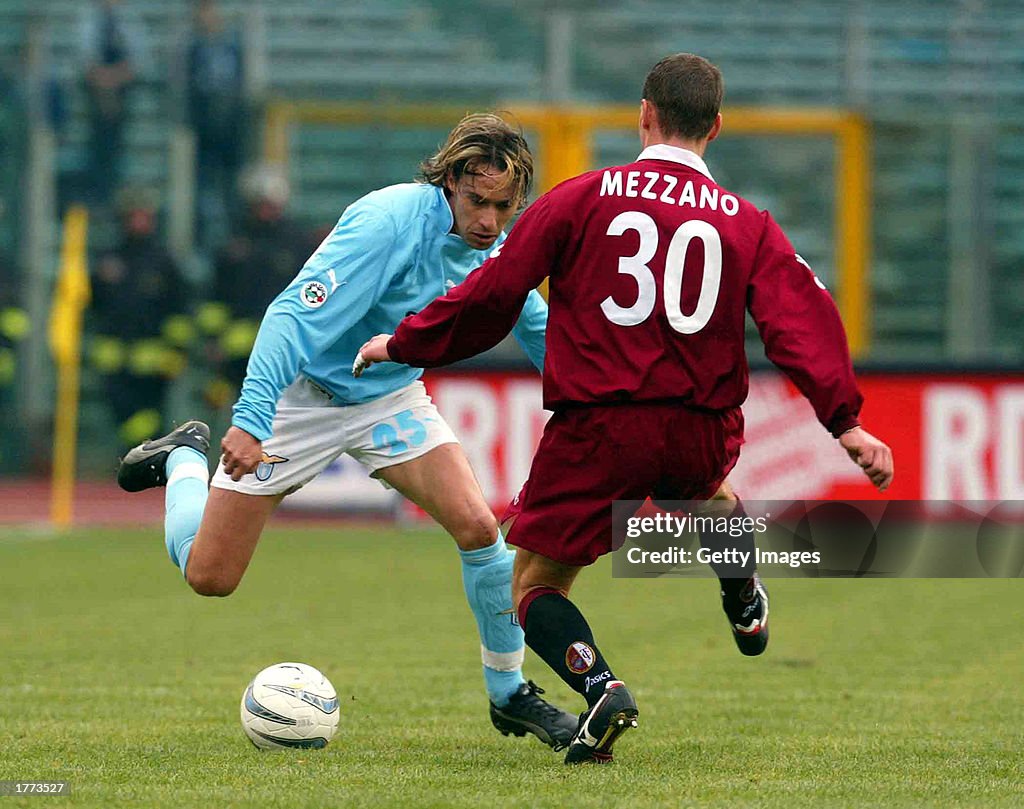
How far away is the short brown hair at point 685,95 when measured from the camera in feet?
16.2

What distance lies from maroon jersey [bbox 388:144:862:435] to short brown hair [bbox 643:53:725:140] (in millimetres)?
73

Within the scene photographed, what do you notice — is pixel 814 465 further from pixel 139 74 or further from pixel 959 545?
pixel 139 74

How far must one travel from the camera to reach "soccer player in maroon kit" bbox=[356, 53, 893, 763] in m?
4.95

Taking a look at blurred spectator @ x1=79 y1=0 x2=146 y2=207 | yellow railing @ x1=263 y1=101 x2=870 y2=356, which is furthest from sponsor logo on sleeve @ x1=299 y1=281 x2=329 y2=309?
blurred spectator @ x1=79 y1=0 x2=146 y2=207

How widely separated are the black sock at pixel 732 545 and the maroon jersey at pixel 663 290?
0.54 m

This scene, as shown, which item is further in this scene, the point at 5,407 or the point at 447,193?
the point at 5,407

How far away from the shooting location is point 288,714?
220 inches

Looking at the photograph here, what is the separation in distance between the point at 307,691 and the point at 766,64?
12.4 meters

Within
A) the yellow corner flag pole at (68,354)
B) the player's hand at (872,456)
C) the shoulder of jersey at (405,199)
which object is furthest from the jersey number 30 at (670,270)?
the yellow corner flag pole at (68,354)

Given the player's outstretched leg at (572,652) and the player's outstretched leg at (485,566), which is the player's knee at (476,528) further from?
the player's outstretched leg at (572,652)

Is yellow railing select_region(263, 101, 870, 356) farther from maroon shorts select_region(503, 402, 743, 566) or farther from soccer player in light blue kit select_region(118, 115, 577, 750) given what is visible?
maroon shorts select_region(503, 402, 743, 566)

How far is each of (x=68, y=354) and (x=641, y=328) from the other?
32.4 feet

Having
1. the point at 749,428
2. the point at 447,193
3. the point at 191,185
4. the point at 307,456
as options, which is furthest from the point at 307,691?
the point at 191,185

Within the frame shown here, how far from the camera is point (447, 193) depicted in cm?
586
